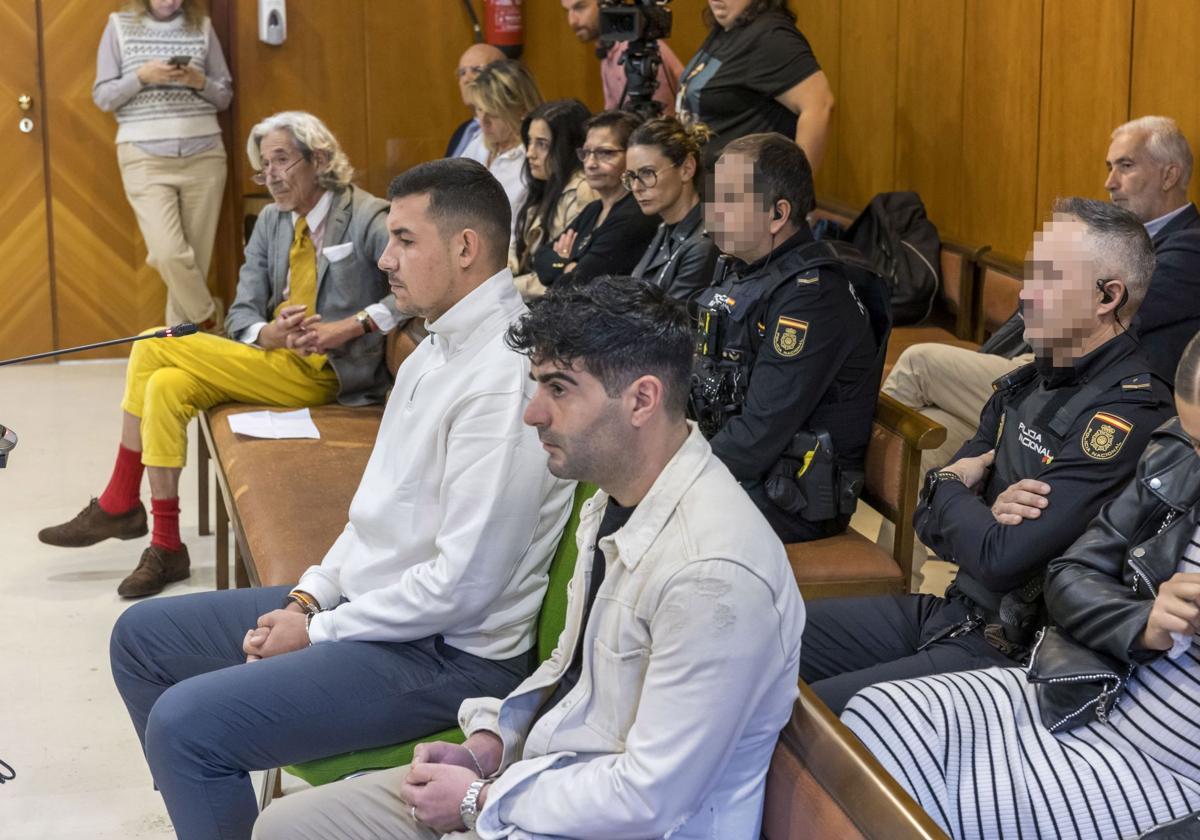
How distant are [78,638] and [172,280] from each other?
10.2 feet

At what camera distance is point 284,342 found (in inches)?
159

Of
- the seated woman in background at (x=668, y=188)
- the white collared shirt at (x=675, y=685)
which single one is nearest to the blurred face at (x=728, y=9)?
the seated woman in background at (x=668, y=188)

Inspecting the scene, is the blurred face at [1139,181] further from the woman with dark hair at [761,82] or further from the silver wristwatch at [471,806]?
the silver wristwatch at [471,806]

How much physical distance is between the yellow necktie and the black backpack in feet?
6.00

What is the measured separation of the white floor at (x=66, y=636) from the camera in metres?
2.96

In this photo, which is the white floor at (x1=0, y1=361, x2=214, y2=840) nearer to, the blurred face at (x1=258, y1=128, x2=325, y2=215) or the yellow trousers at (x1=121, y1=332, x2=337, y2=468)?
the yellow trousers at (x1=121, y1=332, x2=337, y2=468)

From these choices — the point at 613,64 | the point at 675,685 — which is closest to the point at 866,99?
the point at 613,64

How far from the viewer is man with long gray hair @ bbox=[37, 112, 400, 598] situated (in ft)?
13.2

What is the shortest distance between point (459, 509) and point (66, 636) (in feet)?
6.49

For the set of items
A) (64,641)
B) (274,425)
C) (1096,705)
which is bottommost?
(64,641)

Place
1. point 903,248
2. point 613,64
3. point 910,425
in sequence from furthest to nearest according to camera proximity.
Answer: point 613,64 → point 903,248 → point 910,425

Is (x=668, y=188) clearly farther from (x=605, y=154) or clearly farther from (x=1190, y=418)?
(x=1190, y=418)

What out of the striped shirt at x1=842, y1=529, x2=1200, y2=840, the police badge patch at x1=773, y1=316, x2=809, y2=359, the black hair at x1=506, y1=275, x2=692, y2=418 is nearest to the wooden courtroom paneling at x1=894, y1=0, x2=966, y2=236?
the police badge patch at x1=773, y1=316, x2=809, y2=359

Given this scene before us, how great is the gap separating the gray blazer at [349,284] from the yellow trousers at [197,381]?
0.32 feet
